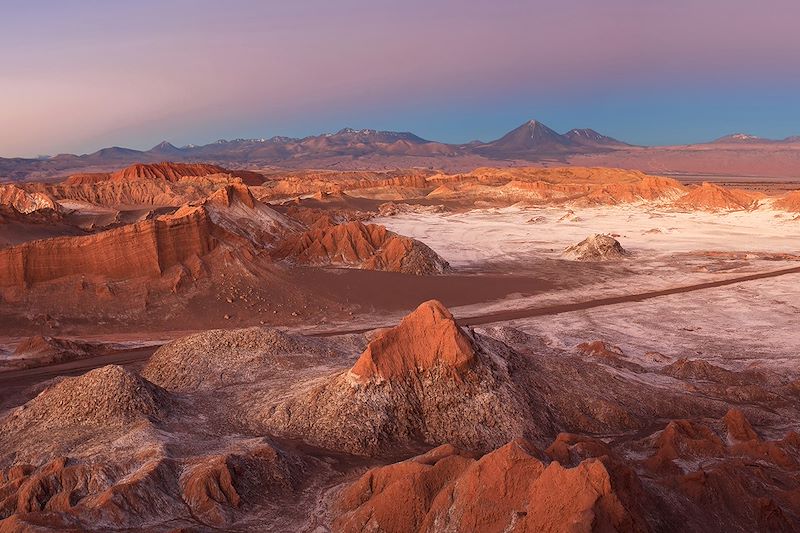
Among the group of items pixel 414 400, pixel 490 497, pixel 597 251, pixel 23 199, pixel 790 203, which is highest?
pixel 490 497

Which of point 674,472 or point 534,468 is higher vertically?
point 534,468

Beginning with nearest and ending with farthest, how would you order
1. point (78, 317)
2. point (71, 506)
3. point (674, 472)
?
point (71, 506) → point (674, 472) → point (78, 317)

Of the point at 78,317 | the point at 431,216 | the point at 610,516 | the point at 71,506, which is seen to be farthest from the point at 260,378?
the point at 431,216

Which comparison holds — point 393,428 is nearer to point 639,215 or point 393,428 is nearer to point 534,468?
point 534,468

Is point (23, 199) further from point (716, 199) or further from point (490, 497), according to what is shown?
point (490, 497)

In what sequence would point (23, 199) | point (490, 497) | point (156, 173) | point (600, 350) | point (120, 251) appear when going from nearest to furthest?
1. point (490, 497)
2. point (600, 350)
3. point (120, 251)
4. point (23, 199)
5. point (156, 173)

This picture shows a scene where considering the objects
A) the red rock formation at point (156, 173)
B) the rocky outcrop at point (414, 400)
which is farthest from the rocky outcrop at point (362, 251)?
the red rock formation at point (156, 173)

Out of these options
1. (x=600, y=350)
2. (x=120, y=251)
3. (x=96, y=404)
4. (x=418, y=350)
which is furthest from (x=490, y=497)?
(x=120, y=251)
